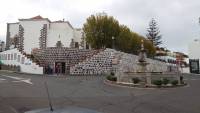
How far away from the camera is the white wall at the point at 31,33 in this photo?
229 ft

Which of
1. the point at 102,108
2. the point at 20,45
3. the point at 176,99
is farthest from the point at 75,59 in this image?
the point at 102,108

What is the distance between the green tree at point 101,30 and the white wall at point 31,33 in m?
9.65

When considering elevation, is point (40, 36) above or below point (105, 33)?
below

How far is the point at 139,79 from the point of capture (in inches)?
1156

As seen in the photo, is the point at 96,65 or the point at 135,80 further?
the point at 96,65

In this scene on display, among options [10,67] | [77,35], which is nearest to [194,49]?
[77,35]

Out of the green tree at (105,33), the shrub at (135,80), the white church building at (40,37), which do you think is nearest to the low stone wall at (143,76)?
the shrub at (135,80)

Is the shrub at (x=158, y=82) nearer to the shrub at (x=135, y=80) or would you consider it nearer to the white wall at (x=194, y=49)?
the shrub at (x=135, y=80)

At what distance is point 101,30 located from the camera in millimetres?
67250

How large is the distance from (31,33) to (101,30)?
14.9 m

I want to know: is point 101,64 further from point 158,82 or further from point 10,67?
point 158,82

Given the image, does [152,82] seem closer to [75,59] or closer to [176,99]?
[176,99]

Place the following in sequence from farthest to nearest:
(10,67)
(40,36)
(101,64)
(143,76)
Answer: (40,36) < (10,67) < (101,64) < (143,76)

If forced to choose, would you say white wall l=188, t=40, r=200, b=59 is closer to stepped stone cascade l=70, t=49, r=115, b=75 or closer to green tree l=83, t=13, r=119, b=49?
green tree l=83, t=13, r=119, b=49
